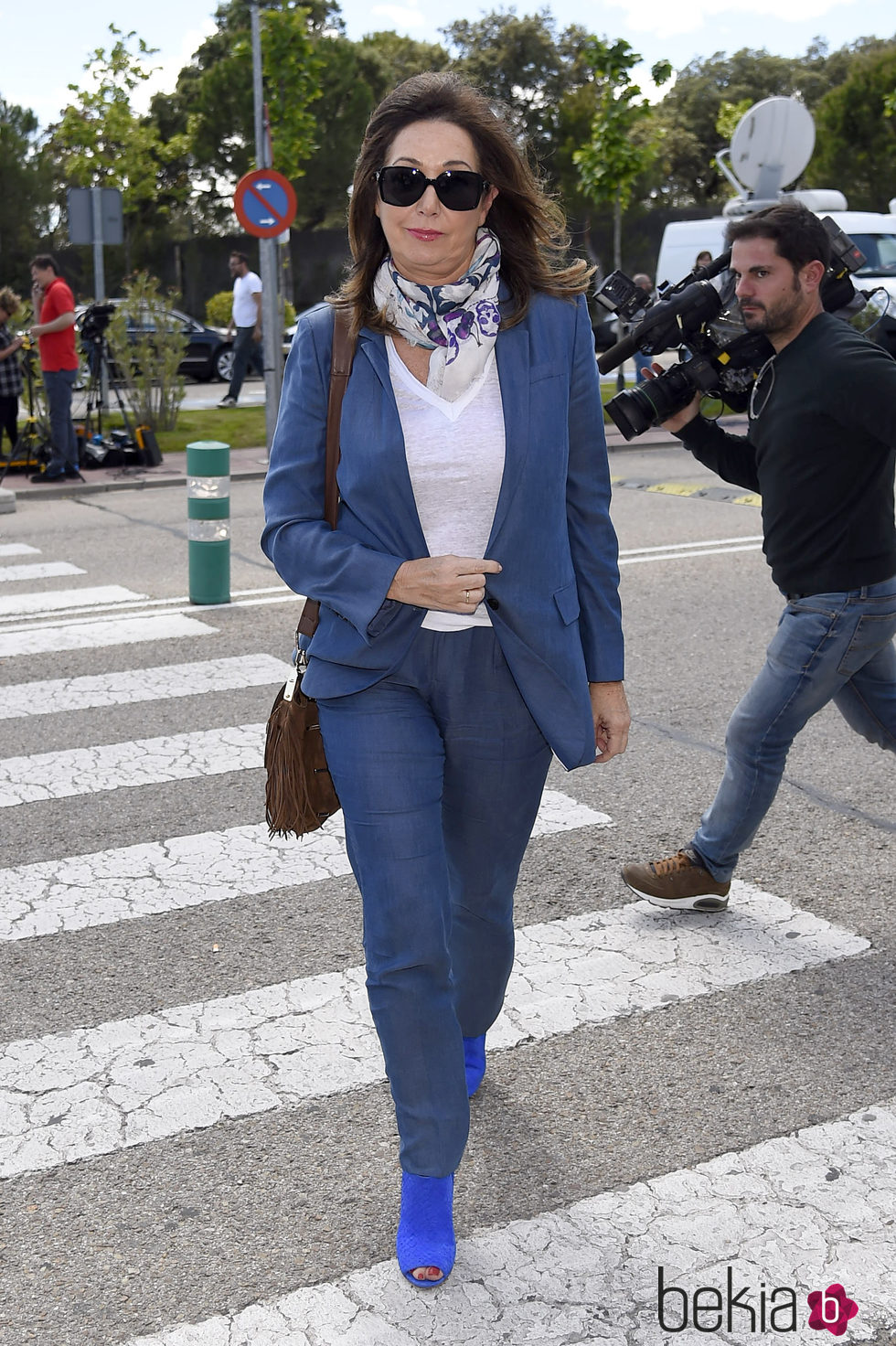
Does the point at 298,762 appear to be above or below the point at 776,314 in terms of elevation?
below

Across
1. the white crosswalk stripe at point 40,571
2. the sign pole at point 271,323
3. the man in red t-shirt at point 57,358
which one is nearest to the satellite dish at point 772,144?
the sign pole at point 271,323

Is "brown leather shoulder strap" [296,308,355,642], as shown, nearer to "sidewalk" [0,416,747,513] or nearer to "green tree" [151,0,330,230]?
"sidewalk" [0,416,747,513]

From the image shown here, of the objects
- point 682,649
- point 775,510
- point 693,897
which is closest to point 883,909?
point 693,897

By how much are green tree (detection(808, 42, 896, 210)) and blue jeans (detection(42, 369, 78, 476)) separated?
110 feet

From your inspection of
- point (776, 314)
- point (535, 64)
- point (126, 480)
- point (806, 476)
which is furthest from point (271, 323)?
point (535, 64)

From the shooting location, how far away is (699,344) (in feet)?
13.2

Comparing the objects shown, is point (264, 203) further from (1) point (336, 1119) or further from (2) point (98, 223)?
(1) point (336, 1119)

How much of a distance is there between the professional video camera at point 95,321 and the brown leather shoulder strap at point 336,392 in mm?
12022

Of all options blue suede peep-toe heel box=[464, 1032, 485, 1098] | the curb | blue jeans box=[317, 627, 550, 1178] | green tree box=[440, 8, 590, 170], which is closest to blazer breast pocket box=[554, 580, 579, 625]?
blue jeans box=[317, 627, 550, 1178]

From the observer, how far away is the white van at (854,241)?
65.8 ft

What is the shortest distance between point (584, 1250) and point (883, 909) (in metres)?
1.93

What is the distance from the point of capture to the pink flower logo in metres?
2.59

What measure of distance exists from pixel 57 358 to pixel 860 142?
1387 inches

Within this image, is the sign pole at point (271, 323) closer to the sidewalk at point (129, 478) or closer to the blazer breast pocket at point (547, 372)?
the sidewalk at point (129, 478)
